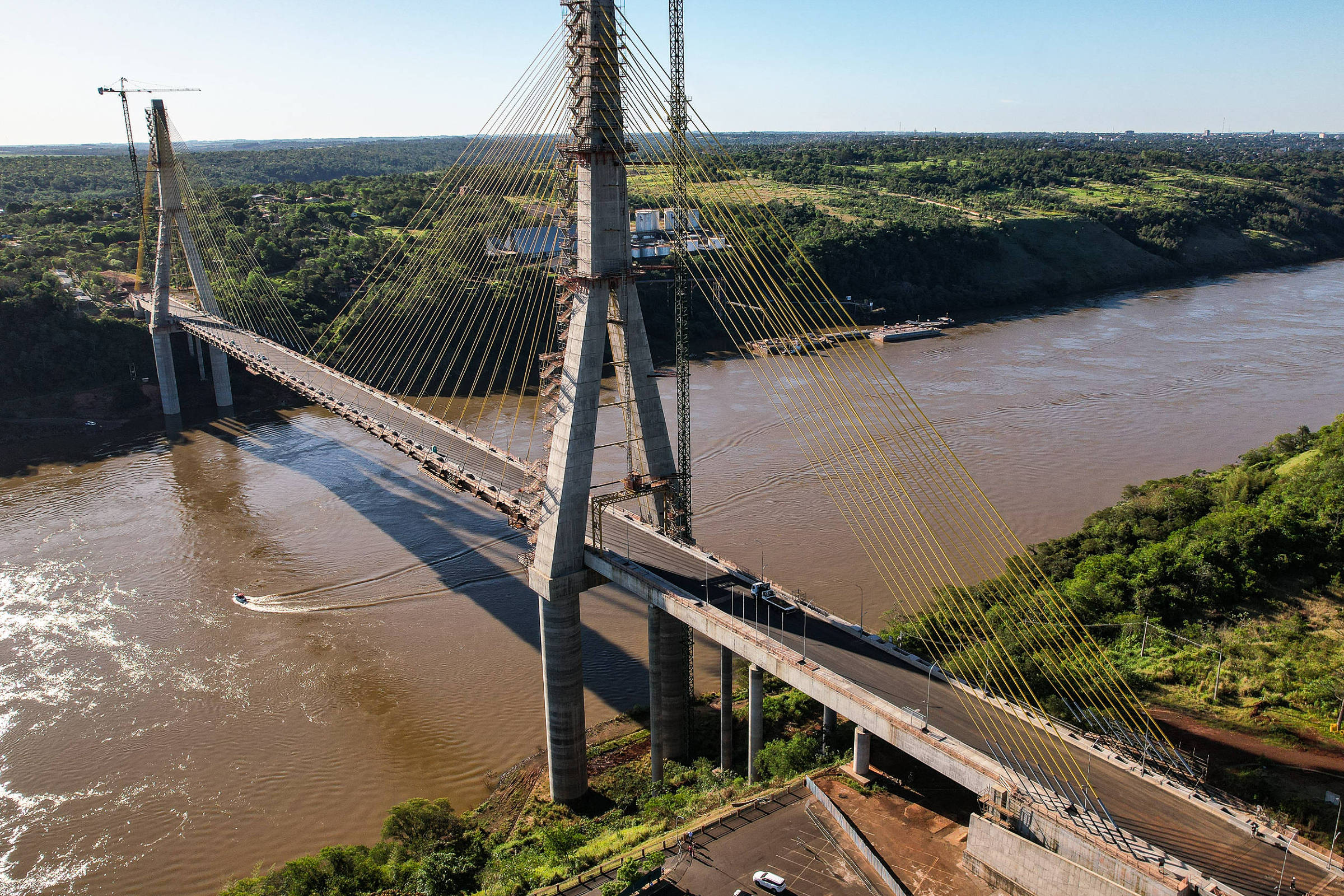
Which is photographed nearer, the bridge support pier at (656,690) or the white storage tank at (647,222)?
the bridge support pier at (656,690)

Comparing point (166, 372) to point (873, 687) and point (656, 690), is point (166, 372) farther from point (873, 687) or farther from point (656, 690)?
point (873, 687)

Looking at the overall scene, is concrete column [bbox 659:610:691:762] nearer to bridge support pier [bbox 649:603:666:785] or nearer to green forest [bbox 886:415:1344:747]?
bridge support pier [bbox 649:603:666:785]

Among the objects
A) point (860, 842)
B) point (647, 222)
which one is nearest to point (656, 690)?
point (860, 842)

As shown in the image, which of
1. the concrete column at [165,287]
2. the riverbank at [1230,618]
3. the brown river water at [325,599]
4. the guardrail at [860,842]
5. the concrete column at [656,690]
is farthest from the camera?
the concrete column at [165,287]

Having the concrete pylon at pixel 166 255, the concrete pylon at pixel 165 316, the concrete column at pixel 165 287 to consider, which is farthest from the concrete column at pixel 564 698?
the concrete column at pixel 165 287

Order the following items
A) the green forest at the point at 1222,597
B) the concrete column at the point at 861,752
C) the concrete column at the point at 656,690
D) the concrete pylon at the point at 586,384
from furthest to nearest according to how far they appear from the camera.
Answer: the concrete column at the point at 656,690 → the green forest at the point at 1222,597 → the concrete pylon at the point at 586,384 → the concrete column at the point at 861,752

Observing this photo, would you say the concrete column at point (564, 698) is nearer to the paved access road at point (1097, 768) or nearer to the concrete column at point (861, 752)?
the paved access road at point (1097, 768)
